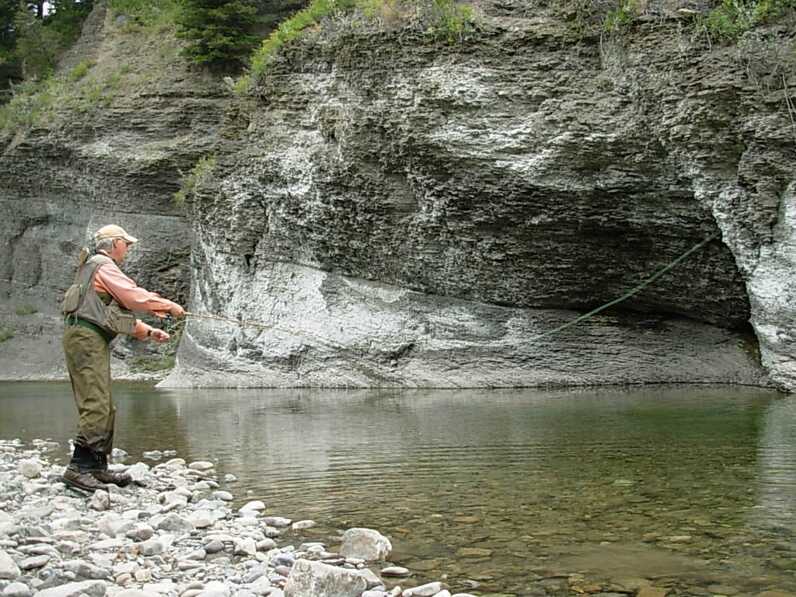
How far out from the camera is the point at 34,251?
31.9 meters

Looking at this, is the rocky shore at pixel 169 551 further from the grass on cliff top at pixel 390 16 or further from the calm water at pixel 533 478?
the grass on cliff top at pixel 390 16

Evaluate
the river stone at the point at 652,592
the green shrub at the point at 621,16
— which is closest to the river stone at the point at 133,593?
the river stone at the point at 652,592

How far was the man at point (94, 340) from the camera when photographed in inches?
267

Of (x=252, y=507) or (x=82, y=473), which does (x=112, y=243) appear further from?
(x=252, y=507)

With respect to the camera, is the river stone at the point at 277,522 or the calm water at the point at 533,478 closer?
the calm water at the point at 533,478

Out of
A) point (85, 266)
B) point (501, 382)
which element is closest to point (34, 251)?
point (501, 382)

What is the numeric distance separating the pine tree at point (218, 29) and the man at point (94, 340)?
72.6 ft

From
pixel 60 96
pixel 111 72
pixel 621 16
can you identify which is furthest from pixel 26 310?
pixel 621 16

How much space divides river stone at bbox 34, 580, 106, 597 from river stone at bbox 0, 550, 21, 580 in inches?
14.6

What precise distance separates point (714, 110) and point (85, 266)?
1106 cm

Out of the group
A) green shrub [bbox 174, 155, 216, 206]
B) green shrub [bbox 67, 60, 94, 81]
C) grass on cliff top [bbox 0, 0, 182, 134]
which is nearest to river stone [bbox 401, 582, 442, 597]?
green shrub [bbox 174, 155, 216, 206]

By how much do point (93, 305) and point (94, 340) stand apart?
271 millimetres

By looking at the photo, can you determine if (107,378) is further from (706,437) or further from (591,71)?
(591,71)

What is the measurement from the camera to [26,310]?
31312 mm
